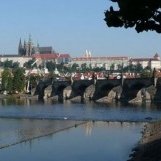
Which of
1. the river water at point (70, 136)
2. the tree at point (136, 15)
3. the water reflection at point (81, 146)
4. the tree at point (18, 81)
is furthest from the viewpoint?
the tree at point (18, 81)

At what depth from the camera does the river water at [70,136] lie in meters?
24.5

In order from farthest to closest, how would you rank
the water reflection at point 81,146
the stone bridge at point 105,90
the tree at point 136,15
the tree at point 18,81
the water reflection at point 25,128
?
the tree at point 18,81, the stone bridge at point 105,90, the water reflection at point 25,128, the water reflection at point 81,146, the tree at point 136,15

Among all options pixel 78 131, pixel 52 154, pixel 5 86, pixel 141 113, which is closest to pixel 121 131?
pixel 78 131

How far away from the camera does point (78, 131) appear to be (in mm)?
35000

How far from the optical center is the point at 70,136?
31.8 m

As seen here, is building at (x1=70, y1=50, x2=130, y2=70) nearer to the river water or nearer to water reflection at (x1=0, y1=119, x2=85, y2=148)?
→ the river water

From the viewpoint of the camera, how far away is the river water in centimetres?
2448

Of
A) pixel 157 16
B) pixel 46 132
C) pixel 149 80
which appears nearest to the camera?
pixel 157 16

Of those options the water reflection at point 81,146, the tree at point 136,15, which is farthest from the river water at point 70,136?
the tree at point 136,15

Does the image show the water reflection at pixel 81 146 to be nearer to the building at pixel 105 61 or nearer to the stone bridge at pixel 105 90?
the stone bridge at pixel 105 90

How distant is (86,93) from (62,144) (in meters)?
50.1

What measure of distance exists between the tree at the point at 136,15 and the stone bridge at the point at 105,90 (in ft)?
190

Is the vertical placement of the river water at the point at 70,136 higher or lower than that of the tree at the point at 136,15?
lower

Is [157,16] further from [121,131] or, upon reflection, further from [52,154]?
[121,131]
